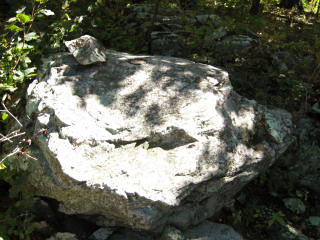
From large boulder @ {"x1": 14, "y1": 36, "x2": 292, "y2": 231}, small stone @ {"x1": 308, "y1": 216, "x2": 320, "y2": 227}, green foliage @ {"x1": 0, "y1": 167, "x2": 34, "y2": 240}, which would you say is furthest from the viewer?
small stone @ {"x1": 308, "y1": 216, "x2": 320, "y2": 227}

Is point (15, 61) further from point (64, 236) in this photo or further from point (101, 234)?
point (101, 234)

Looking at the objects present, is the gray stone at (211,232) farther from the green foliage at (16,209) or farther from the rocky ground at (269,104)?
the green foliage at (16,209)

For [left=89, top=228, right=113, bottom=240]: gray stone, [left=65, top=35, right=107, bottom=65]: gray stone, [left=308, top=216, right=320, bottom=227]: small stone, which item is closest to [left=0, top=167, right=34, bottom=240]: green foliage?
[left=89, top=228, right=113, bottom=240]: gray stone

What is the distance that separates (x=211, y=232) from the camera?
119 inches

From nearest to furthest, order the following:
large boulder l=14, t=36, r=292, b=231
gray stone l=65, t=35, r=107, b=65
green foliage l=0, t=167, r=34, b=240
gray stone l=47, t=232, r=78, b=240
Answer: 1. large boulder l=14, t=36, r=292, b=231
2. green foliage l=0, t=167, r=34, b=240
3. gray stone l=47, t=232, r=78, b=240
4. gray stone l=65, t=35, r=107, b=65

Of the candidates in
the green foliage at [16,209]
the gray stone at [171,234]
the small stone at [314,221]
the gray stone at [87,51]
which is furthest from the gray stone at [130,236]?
the small stone at [314,221]

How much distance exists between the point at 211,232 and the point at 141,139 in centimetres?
128

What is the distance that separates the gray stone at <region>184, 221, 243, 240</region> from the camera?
9.69 feet

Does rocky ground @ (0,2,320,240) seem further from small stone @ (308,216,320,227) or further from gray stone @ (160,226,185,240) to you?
gray stone @ (160,226,185,240)

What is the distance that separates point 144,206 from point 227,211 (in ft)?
5.07

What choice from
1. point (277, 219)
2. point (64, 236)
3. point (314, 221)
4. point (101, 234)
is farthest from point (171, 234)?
point (314, 221)

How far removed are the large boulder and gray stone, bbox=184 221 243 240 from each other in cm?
9

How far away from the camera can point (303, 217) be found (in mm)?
3756

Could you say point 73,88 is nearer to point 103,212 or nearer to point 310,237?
point 103,212
